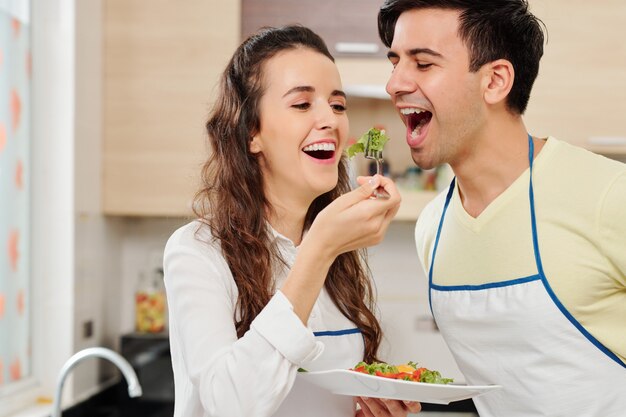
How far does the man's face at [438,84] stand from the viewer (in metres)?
1.58

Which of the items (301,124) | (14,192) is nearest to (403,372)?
(301,124)

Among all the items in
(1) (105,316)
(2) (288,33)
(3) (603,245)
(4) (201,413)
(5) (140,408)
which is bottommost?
(5) (140,408)

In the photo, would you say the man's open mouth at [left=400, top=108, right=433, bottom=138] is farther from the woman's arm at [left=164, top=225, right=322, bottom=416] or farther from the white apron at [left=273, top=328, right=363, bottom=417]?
the woman's arm at [left=164, top=225, right=322, bottom=416]

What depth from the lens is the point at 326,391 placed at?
1.40 metres

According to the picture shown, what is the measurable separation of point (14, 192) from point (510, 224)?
1799mm

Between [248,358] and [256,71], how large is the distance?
1.97ft

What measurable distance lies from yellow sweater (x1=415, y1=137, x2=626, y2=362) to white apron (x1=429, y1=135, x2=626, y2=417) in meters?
0.02

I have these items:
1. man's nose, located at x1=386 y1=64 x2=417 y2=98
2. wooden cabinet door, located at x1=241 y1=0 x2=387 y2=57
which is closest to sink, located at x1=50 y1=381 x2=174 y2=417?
wooden cabinet door, located at x1=241 y1=0 x2=387 y2=57

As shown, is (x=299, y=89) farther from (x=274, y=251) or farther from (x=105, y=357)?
(x=105, y=357)

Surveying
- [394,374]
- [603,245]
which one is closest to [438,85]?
[603,245]

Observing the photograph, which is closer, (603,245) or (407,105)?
(603,245)

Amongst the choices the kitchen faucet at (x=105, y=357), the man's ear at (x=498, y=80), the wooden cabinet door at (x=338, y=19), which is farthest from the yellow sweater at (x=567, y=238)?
the wooden cabinet door at (x=338, y=19)

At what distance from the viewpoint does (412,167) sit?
3.35 m

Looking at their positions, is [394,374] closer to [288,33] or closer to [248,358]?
[248,358]
